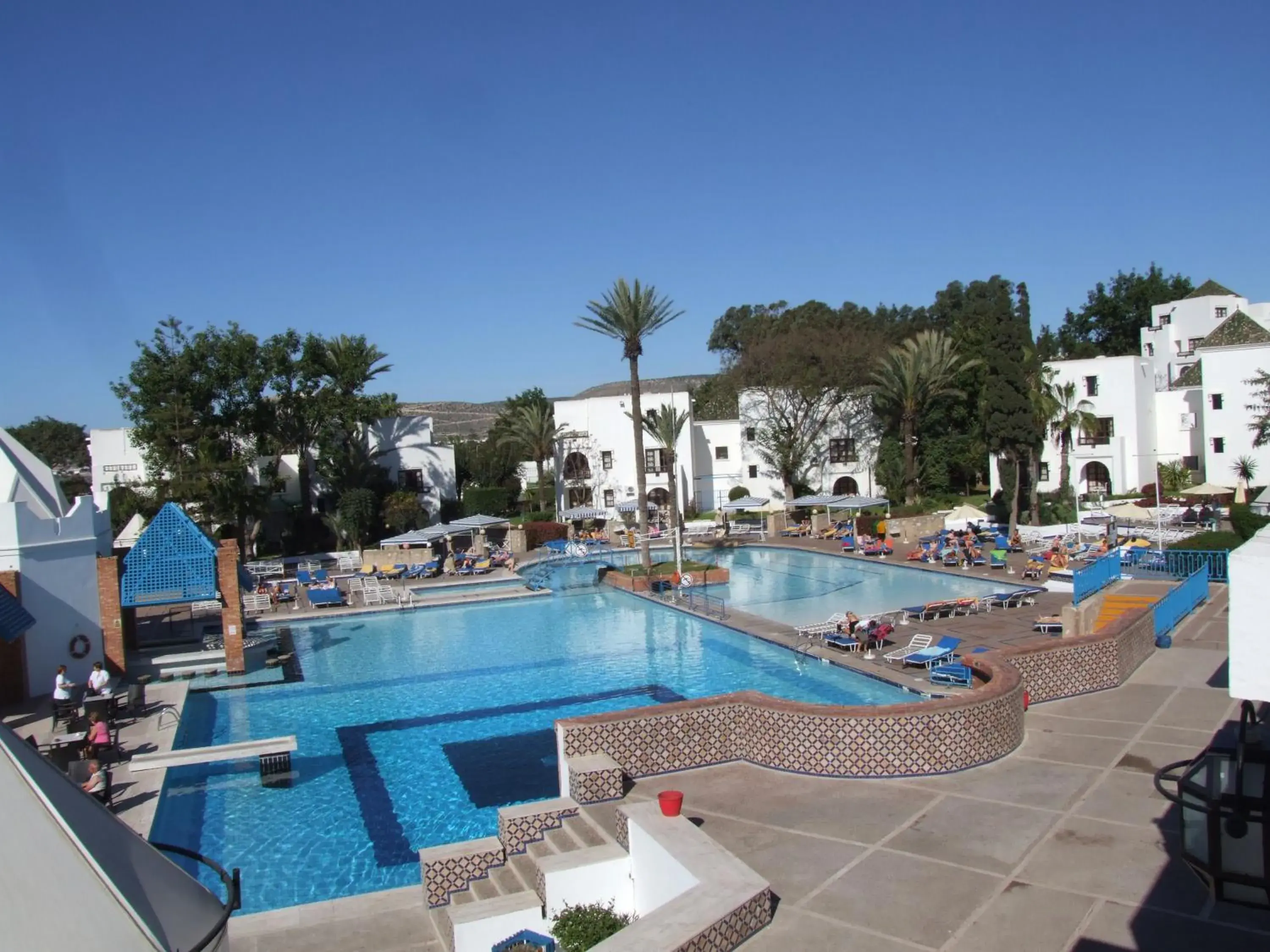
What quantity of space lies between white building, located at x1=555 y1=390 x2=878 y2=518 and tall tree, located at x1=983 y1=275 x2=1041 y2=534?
12.2 metres

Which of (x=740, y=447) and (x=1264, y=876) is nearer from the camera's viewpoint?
(x=1264, y=876)

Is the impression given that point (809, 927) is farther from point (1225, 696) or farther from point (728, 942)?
point (1225, 696)

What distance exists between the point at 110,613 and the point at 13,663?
196 cm

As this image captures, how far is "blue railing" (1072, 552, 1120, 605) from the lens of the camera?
798 inches

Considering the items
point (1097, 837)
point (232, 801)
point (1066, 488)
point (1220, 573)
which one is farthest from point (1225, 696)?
point (1066, 488)

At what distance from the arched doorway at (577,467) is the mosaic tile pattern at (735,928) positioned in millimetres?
39978

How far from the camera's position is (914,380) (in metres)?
43.4

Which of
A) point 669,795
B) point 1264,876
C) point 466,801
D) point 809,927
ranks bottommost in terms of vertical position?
point 466,801

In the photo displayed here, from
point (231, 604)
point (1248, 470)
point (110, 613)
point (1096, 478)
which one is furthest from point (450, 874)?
point (1096, 478)

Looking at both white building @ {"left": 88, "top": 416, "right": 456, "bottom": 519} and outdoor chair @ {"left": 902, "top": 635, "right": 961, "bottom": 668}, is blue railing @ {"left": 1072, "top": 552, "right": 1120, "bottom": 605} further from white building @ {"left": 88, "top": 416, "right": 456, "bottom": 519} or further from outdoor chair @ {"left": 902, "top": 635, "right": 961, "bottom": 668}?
white building @ {"left": 88, "top": 416, "right": 456, "bottom": 519}

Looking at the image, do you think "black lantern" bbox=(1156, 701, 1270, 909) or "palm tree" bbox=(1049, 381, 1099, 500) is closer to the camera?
"black lantern" bbox=(1156, 701, 1270, 909)

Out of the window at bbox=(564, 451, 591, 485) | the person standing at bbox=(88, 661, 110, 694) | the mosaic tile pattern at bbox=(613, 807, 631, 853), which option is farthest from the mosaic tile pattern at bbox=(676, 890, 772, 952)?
the window at bbox=(564, 451, 591, 485)

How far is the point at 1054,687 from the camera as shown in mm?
12945

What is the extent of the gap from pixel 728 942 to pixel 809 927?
771mm
